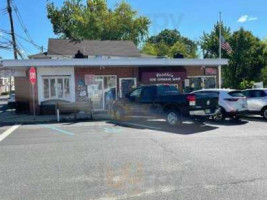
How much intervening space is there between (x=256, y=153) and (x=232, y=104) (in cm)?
787

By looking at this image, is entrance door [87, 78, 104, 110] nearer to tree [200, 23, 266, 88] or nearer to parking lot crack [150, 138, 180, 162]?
parking lot crack [150, 138, 180, 162]

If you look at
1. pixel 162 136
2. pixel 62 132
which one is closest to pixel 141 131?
pixel 162 136

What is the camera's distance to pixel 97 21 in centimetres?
5062

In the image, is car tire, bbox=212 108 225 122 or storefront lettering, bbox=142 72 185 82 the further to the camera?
storefront lettering, bbox=142 72 185 82

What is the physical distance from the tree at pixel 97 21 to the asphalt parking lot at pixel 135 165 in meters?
38.7

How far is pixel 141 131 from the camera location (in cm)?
1412

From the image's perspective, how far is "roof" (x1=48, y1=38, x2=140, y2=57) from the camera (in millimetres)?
32562

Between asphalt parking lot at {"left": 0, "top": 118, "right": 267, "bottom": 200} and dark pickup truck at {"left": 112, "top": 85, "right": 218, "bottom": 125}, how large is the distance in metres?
2.32

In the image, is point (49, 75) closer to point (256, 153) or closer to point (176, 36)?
point (256, 153)

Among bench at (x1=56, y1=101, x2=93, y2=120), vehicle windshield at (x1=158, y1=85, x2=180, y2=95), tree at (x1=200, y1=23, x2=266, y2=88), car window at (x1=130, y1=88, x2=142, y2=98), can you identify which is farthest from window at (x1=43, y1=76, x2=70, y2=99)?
tree at (x1=200, y1=23, x2=266, y2=88)

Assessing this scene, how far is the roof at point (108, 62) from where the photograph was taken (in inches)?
845

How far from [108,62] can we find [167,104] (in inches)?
303

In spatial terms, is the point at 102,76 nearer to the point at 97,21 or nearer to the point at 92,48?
the point at 92,48

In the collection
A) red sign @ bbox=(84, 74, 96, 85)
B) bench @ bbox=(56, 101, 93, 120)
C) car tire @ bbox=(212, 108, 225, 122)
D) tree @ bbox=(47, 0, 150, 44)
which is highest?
tree @ bbox=(47, 0, 150, 44)
